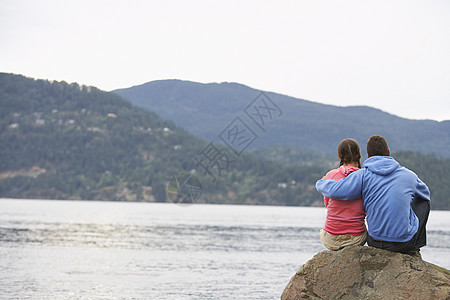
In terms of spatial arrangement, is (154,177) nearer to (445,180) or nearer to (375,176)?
(445,180)

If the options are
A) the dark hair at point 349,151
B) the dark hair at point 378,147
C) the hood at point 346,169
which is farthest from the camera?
the dark hair at point 349,151

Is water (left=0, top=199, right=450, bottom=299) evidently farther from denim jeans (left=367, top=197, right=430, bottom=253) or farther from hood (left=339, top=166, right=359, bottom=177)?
denim jeans (left=367, top=197, right=430, bottom=253)

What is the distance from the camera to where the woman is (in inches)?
356

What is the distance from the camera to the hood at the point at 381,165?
8609mm

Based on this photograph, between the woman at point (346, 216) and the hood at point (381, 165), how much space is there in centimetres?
42

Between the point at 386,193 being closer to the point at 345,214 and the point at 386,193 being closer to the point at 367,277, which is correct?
the point at 345,214

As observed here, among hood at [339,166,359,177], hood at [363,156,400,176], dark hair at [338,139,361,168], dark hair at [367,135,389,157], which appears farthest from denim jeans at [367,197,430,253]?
dark hair at [338,139,361,168]

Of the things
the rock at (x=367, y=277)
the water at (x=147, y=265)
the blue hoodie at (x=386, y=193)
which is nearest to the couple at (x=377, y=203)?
the blue hoodie at (x=386, y=193)

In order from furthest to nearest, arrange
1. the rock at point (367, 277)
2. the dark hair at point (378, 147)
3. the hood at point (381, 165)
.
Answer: the dark hair at point (378, 147) < the hood at point (381, 165) < the rock at point (367, 277)

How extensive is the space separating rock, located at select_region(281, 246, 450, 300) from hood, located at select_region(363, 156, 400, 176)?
1105mm

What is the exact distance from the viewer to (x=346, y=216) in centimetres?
905

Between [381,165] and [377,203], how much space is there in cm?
50

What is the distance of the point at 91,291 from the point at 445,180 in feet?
558

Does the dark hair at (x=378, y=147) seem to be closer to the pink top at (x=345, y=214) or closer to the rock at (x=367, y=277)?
the pink top at (x=345, y=214)
